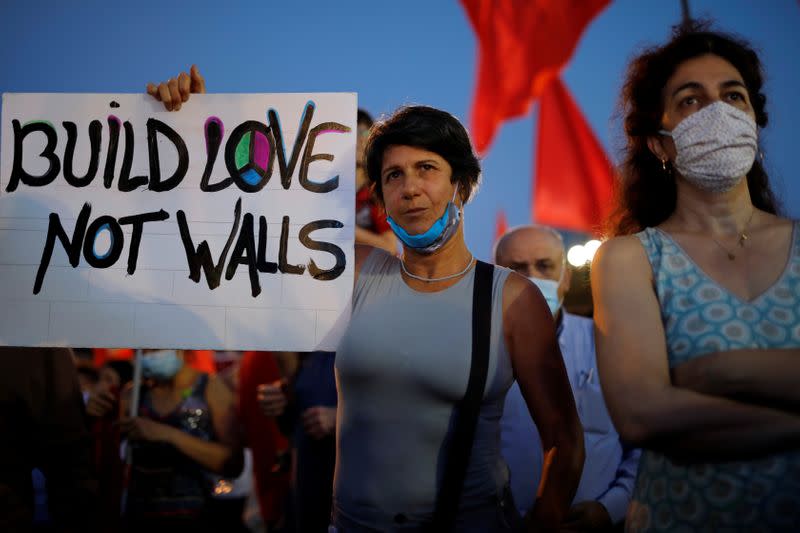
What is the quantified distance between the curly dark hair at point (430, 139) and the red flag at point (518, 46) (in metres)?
11.5

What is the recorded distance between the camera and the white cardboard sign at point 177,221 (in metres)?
2.32

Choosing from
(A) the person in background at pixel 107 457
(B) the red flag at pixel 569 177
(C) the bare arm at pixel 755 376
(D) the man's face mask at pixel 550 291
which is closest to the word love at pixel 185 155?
(C) the bare arm at pixel 755 376

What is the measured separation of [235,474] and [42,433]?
1.63m

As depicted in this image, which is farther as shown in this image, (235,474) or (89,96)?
(235,474)

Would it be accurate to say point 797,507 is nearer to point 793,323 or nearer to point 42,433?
point 793,323

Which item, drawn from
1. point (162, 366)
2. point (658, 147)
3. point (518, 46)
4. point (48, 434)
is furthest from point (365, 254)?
point (518, 46)

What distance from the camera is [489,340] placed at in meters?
2.08

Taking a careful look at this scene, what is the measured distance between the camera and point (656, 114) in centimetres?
205

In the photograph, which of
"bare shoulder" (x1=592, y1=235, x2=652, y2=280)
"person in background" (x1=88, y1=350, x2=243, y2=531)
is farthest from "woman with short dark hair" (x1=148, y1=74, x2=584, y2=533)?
"person in background" (x1=88, y1=350, x2=243, y2=531)

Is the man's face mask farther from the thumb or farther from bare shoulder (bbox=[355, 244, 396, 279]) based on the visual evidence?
the thumb

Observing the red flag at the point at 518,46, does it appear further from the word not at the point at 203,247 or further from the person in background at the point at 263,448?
the word not at the point at 203,247

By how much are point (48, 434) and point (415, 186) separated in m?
1.82

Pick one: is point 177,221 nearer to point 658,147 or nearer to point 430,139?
point 430,139

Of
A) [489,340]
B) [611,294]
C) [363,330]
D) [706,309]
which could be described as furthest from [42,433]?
[706,309]
